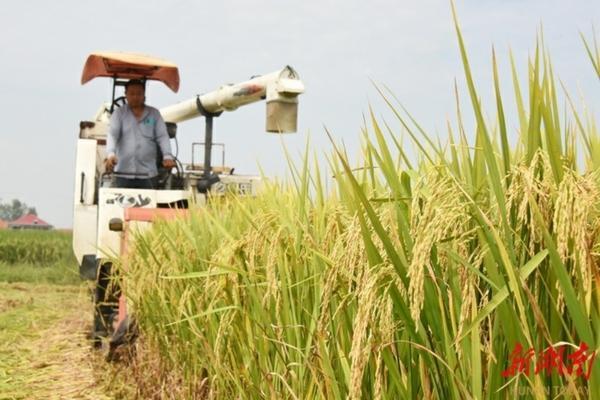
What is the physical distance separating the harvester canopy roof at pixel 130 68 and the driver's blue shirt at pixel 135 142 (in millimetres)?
632

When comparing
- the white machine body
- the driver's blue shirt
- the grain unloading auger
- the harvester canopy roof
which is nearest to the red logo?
the grain unloading auger

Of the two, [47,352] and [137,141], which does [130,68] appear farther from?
[47,352]

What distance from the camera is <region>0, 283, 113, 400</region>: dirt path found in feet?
19.4

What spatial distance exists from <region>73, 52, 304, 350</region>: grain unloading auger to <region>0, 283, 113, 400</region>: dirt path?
38cm

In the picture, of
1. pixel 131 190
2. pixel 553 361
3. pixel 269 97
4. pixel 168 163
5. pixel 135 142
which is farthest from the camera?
pixel 269 97

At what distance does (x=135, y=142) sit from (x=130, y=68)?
3.78 feet

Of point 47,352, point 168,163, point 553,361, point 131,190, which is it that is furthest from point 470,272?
point 47,352

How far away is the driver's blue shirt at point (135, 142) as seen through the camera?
776 cm

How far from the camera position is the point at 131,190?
7.02m

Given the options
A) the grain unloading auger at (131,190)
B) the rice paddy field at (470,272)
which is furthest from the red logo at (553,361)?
the grain unloading auger at (131,190)

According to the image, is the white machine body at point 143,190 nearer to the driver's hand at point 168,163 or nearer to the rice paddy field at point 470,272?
the driver's hand at point 168,163

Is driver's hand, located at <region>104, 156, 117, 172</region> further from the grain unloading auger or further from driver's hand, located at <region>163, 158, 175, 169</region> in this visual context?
driver's hand, located at <region>163, 158, 175, 169</region>

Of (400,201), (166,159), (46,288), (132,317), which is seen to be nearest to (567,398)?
(400,201)

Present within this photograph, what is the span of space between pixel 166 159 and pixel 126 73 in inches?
58.2
